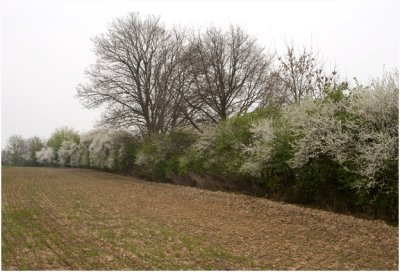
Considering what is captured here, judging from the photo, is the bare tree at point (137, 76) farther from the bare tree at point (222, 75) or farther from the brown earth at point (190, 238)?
the brown earth at point (190, 238)

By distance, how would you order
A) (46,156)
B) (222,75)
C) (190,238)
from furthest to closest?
(46,156) < (222,75) < (190,238)

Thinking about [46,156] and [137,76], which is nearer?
[137,76]

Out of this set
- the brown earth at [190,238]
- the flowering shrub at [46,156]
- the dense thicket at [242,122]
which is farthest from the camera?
the flowering shrub at [46,156]

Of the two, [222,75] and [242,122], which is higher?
[222,75]

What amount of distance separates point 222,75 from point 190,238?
20.6 meters

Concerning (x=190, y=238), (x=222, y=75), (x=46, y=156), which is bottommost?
(x=190, y=238)

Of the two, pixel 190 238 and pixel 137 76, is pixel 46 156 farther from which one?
pixel 190 238

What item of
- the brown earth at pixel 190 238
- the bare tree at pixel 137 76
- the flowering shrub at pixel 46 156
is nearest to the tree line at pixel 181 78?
the bare tree at pixel 137 76

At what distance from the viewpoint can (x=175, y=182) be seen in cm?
2503

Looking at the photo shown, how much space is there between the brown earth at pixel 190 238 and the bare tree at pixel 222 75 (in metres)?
14.9

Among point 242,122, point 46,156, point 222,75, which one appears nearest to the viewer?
point 242,122

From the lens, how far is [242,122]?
18.0 meters

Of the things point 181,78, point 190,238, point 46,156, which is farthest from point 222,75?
point 46,156

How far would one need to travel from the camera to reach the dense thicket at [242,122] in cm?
1070
